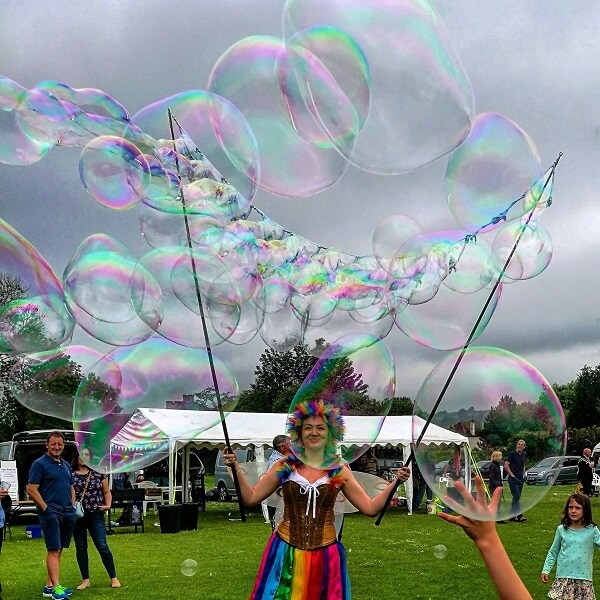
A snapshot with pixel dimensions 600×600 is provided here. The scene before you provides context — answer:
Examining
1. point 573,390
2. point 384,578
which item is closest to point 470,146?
point 384,578

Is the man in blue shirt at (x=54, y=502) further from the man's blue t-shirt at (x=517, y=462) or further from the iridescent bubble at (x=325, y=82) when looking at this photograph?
the man's blue t-shirt at (x=517, y=462)

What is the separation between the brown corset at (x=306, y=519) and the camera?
16.6 ft

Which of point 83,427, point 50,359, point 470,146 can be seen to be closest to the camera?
point 470,146

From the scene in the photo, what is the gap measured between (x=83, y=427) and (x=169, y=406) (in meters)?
1.03

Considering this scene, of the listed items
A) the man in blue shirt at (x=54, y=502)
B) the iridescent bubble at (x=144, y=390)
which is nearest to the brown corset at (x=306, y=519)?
the iridescent bubble at (x=144, y=390)

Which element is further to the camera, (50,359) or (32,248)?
(50,359)

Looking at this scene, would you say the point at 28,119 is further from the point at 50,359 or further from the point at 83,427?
the point at 83,427

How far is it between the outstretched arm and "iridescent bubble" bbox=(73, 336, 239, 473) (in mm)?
4994

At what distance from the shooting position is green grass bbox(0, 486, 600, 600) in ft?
28.2

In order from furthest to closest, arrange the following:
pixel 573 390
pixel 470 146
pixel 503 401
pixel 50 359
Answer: pixel 573 390 < pixel 50 359 < pixel 470 146 < pixel 503 401

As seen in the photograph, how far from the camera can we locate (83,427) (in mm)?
7406

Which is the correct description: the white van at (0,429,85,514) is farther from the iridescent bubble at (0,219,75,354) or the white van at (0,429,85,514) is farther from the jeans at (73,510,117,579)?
the iridescent bubble at (0,219,75,354)

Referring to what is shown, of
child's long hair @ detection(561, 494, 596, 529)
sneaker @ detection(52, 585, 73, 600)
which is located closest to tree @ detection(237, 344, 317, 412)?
sneaker @ detection(52, 585, 73, 600)

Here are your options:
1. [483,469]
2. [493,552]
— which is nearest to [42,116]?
[483,469]
